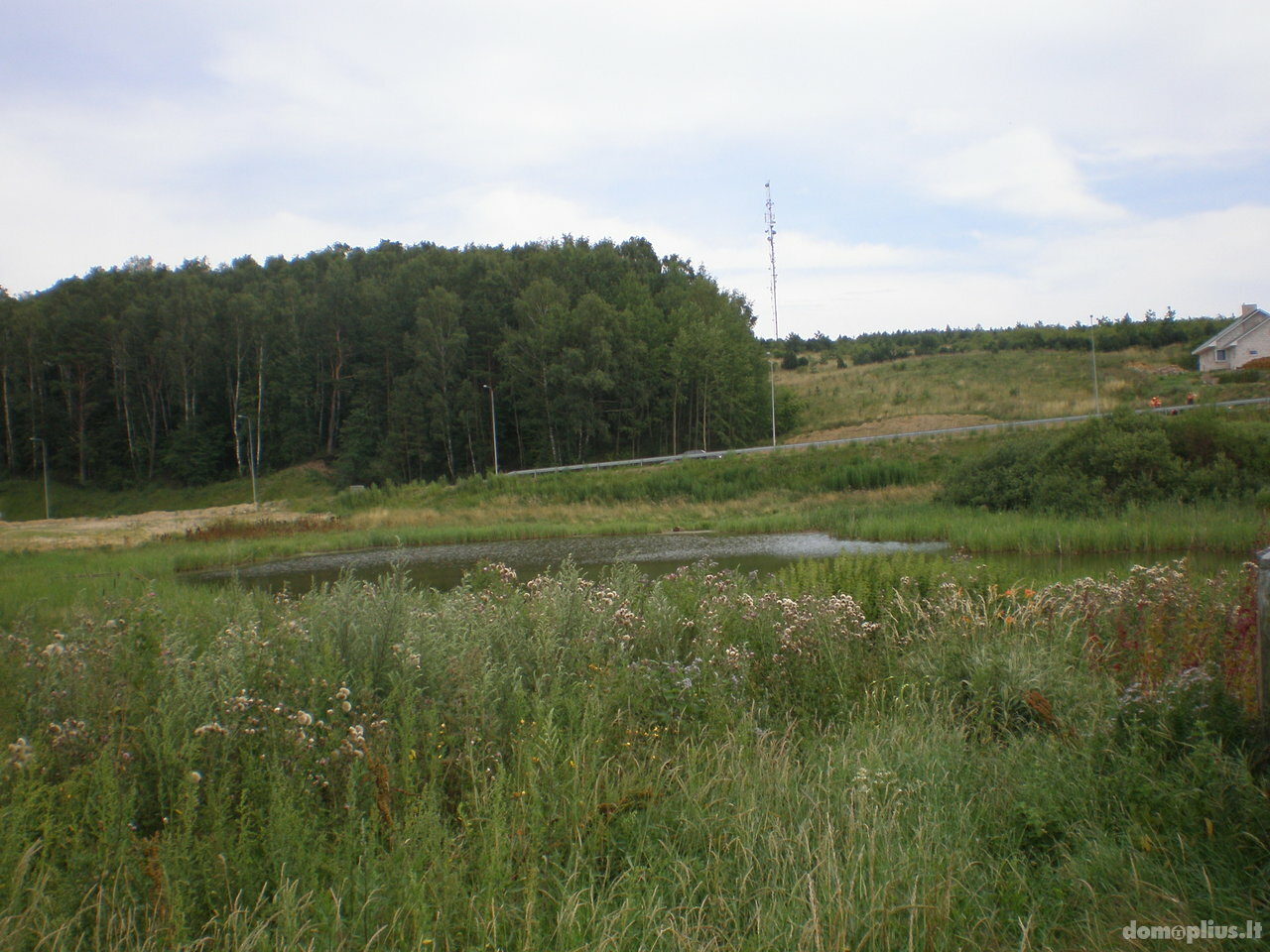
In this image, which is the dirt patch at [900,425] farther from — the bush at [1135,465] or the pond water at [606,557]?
the pond water at [606,557]

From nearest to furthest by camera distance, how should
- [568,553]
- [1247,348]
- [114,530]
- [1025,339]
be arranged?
[568,553], [114,530], [1247,348], [1025,339]

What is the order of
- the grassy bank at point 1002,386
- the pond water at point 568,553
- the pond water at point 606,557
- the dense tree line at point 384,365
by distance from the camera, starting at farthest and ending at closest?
the dense tree line at point 384,365 → the grassy bank at point 1002,386 → the pond water at point 568,553 → the pond water at point 606,557

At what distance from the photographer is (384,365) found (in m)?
67.0

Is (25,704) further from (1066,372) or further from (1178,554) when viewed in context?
(1066,372)

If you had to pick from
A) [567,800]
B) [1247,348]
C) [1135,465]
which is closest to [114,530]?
[1135,465]

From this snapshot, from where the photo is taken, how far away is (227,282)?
79625mm

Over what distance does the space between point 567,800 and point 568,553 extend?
1640 cm

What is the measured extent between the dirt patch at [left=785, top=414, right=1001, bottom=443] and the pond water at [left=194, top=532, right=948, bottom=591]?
22.1 metres

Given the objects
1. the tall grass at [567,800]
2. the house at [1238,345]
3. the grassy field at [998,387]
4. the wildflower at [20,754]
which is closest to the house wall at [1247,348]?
the house at [1238,345]

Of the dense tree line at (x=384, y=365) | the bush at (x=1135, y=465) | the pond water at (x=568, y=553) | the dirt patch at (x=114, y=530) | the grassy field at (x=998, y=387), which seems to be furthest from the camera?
the dense tree line at (x=384, y=365)

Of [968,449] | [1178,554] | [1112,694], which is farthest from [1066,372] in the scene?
[1112,694]

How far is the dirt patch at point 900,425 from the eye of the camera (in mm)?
48559

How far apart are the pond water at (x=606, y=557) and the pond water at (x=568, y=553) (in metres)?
0.02

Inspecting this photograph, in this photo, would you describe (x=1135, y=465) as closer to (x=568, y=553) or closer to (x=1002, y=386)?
(x=568, y=553)
